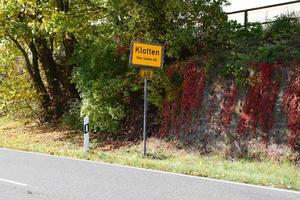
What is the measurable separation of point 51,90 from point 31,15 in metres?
4.74

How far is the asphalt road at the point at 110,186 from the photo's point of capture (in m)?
8.62

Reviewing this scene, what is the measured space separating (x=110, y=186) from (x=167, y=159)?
5.33 metres

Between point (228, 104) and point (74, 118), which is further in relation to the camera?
point (74, 118)

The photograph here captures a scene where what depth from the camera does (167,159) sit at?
581 inches

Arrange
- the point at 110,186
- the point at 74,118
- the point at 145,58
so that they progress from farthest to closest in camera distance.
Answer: the point at 74,118 → the point at 145,58 → the point at 110,186

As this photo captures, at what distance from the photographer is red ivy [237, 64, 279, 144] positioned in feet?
47.3

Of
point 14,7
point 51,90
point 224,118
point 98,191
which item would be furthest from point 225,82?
point 51,90

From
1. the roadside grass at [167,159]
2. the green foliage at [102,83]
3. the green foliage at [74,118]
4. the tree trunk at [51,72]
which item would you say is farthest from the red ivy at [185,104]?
the tree trunk at [51,72]

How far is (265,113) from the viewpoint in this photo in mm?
14508

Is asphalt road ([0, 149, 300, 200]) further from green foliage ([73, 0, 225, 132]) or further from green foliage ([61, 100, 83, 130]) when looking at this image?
green foliage ([61, 100, 83, 130])

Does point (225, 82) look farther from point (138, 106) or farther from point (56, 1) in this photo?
point (56, 1)

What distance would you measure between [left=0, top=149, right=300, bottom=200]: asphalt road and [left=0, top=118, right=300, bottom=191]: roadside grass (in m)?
0.69

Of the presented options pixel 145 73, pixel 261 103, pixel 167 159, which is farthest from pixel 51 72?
pixel 261 103

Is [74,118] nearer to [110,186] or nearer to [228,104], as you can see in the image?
[228,104]
